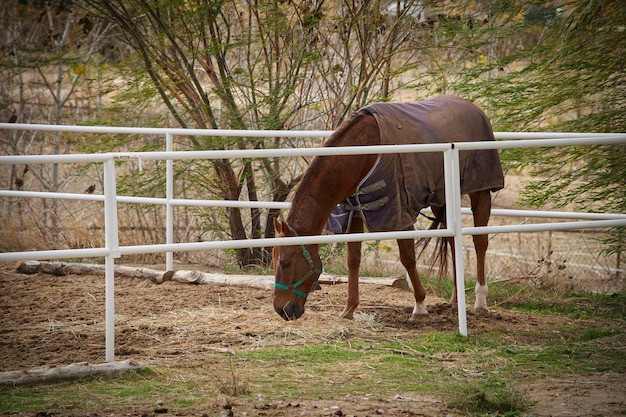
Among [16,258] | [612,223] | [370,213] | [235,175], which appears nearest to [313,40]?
[235,175]

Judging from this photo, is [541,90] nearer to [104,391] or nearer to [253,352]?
[253,352]

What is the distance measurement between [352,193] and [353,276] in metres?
0.57

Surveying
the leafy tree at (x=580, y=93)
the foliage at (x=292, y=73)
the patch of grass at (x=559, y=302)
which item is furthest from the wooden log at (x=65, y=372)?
the leafy tree at (x=580, y=93)

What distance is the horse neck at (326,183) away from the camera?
4.87 metres

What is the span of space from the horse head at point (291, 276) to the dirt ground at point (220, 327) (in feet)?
0.39

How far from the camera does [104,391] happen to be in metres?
3.49

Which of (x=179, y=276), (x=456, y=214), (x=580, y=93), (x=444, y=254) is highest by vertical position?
(x=580, y=93)

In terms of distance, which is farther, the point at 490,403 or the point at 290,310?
the point at 290,310

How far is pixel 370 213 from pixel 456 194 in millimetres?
602

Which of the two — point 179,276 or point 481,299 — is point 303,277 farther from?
point 179,276

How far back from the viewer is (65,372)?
3648 mm

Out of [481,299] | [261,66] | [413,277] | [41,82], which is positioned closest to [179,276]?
[413,277]

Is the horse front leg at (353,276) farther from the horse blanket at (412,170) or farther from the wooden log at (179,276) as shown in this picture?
the wooden log at (179,276)

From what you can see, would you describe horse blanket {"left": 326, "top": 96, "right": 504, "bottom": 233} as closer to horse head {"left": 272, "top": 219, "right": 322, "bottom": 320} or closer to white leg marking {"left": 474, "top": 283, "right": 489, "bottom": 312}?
horse head {"left": 272, "top": 219, "right": 322, "bottom": 320}
